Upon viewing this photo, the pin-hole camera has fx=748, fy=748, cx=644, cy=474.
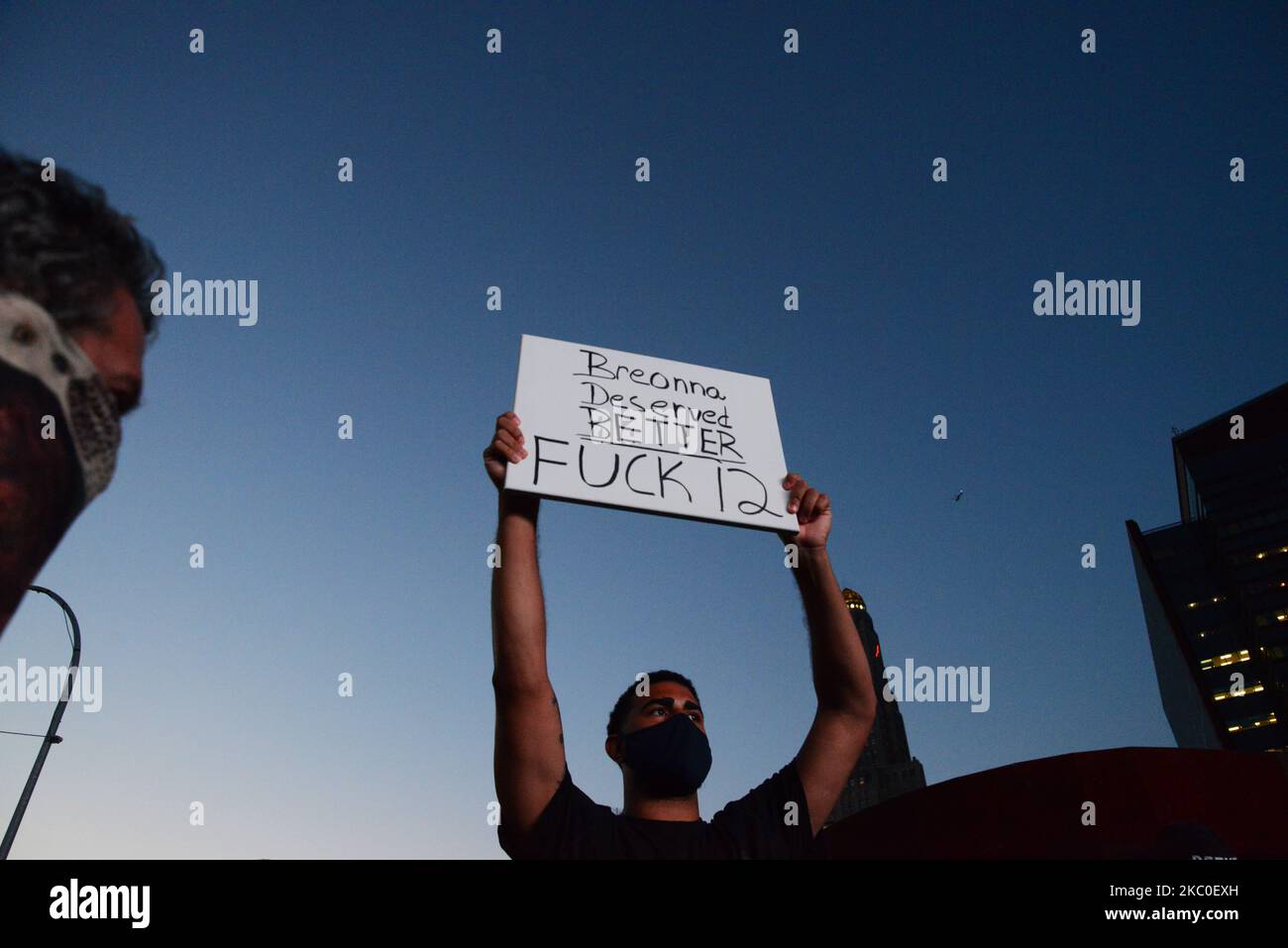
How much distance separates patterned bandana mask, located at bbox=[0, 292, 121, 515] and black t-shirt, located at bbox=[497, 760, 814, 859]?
174 centimetres

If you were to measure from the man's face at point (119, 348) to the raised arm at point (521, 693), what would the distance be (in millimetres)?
1486

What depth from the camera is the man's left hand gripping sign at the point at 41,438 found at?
1.07m

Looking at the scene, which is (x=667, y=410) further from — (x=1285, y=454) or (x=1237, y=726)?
(x=1285, y=454)

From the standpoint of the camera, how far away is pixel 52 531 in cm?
116

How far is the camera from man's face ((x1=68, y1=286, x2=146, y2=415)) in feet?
4.21

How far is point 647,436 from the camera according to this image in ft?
10.9

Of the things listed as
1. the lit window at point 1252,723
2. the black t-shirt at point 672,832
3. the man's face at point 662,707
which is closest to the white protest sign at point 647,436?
the man's face at point 662,707

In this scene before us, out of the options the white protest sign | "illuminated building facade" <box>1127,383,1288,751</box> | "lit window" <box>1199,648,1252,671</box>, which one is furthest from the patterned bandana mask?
"lit window" <box>1199,648,1252,671</box>

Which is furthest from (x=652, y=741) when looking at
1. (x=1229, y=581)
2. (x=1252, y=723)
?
(x=1229, y=581)

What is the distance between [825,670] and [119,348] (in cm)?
271

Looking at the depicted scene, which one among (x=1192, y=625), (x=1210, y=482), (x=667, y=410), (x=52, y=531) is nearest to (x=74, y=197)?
(x=52, y=531)

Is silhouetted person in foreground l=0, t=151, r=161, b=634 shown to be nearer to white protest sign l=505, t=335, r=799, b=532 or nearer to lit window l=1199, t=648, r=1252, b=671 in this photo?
white protest sign l=505, t=335, r=799, b=532

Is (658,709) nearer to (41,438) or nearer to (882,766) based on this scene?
(41,438)
